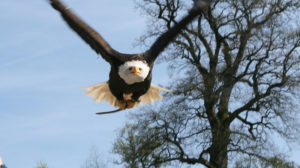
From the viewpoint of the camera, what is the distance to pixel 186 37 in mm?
19438

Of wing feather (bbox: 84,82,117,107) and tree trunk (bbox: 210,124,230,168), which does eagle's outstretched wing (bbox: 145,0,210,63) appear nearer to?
wing feather (bbox: 84,82,117,107)

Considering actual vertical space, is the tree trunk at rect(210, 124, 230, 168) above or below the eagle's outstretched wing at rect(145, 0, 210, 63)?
above

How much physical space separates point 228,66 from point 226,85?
102 centimetres

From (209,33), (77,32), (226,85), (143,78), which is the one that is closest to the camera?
(143,78)

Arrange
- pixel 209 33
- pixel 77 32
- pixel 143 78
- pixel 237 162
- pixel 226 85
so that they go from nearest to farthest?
pixel 143 78 < pixel 77 32 < pixel 237 162 < pixel 226 85 < pixel 209 33

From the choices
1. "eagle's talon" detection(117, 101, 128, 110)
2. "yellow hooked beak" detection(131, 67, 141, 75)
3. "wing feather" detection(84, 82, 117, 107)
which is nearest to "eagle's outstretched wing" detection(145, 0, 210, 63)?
"yellow hooked beak" detection(131, 67, 141, 75)

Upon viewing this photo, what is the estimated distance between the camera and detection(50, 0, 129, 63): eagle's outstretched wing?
7.57 metres

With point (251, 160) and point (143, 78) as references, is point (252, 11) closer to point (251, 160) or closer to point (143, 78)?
point (251, 160)

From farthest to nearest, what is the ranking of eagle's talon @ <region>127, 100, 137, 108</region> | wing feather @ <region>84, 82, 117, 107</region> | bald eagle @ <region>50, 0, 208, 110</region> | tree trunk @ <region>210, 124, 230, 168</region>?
tree trunk @ <region>210, 124, 230, 168</region> < wing feather @ <region>84, 82, 117, 107</region> < eagle's talon @ <region>127, 100, 137, 108</region> < bald eagle @ <region>50, 0, 208, 110</region>

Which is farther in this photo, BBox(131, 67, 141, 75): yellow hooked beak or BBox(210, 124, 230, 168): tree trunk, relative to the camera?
BBox(210, 124, 230, 168): tree trunk

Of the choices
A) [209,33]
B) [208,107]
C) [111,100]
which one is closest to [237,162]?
[208,107]

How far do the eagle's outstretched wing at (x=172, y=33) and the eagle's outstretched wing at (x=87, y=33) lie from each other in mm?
433

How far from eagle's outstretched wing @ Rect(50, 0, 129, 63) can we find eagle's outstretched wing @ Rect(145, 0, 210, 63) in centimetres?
43

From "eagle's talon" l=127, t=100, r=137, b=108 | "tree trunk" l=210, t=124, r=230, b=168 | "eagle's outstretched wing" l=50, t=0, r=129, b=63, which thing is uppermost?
"tree trunk" l=210, t=124, r=230, b=168
